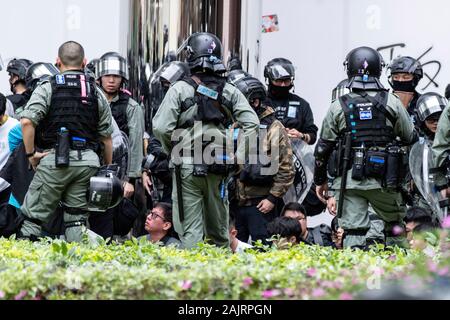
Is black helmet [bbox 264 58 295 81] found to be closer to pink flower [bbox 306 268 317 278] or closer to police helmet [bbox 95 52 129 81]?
police helmet [bbox 95 52 129 81]

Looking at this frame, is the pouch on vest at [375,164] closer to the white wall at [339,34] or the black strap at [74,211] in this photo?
the black strap at [74,211]

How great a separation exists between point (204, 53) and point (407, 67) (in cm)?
248

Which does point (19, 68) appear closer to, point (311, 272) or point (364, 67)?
point (364, 67)

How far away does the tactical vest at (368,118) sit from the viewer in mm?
9156

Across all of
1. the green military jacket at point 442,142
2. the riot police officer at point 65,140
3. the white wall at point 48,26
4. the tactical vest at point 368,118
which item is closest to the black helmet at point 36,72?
the riot police officer at point 65,140

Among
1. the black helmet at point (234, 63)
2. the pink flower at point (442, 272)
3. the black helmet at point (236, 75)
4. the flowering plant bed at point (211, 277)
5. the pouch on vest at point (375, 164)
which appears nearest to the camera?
the pink flower at point (442, 272)

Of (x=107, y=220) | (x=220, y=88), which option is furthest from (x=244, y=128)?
(x=107, y=220)

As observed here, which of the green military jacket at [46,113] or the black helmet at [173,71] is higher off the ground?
the black helmet at [173,71]

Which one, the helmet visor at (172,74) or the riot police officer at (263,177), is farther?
the helmet visor at (172,74)

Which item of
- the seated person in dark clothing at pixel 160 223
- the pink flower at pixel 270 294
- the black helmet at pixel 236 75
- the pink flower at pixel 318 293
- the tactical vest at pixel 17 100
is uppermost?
the black helmet at pixel 236 75

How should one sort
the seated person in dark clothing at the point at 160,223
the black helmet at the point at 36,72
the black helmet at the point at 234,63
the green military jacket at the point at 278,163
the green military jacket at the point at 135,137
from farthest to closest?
the black helmet at the point at 234,63
the black helmet at the point at 36,72
the green military jacket at the point at 135,137
the green military jacket at the point at 278,163
the seated person in dark clothing at the point at 160,223

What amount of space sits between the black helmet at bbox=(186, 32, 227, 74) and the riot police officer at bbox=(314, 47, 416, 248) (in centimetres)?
92

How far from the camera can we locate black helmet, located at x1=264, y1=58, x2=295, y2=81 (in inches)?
434

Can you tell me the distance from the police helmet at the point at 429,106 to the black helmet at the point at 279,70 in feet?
4.58
